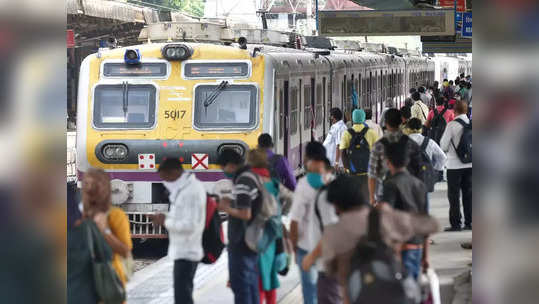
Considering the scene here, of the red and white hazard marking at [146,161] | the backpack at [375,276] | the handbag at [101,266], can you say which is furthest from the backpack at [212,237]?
the red and white hazard marking at [146,161]

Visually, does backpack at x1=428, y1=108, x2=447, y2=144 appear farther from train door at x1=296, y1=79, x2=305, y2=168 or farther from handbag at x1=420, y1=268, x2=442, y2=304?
handbag at x1=420, y1=268, x2=442, y2=304

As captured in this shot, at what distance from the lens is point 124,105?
12391mm

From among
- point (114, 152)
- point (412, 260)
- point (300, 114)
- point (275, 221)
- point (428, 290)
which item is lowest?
point (428, 290)

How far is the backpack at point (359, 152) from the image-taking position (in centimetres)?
1206

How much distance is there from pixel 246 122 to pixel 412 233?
19.4 ft

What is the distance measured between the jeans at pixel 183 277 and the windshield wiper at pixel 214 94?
16.7ft

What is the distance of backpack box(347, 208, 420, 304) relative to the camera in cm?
578

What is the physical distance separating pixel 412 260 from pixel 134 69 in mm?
5770

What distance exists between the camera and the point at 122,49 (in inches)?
493

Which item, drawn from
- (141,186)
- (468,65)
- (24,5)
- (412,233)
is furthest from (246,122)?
(468,65)

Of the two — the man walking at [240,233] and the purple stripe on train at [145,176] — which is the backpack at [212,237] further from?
the purple stripe on train at [145,176]

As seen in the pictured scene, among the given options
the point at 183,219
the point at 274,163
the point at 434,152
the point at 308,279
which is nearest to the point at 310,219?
the point at 308,279

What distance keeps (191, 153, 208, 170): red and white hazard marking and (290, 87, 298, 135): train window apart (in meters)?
2.49

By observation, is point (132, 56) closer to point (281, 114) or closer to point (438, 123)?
point (281, 114)
